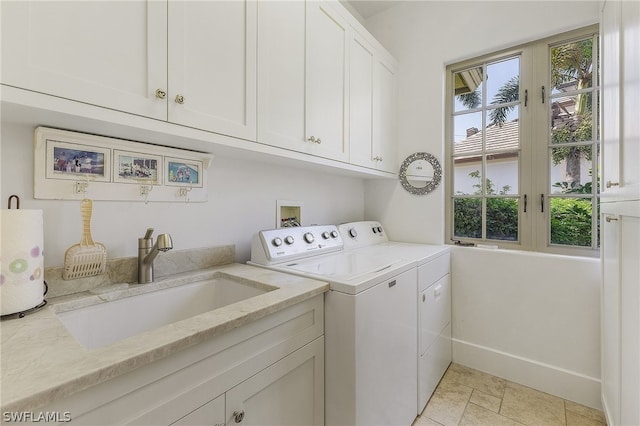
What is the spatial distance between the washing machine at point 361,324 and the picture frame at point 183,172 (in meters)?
0.42

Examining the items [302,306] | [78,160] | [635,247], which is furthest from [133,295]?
[635,247]

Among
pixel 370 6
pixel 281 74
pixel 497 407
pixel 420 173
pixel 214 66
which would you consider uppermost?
pixel 370 6

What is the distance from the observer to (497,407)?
1700 mm

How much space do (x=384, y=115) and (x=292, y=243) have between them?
1.34 m

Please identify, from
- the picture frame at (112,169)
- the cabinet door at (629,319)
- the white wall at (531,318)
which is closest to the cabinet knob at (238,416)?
the picture frame at (112,169)

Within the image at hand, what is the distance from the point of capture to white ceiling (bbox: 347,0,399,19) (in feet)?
7.88

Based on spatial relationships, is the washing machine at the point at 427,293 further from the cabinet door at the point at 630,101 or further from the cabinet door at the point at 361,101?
the cabinet door at the point at 630,101

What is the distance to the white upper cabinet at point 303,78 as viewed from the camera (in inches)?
50.2

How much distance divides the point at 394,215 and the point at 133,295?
198cm

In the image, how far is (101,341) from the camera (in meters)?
0.98

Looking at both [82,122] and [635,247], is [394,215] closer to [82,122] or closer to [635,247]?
[635,247]

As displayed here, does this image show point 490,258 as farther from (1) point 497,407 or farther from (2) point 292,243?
(2) point 292,243

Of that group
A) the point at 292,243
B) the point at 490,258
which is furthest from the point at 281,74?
the point at 490,258

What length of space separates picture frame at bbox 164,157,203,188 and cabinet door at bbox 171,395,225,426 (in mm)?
925
